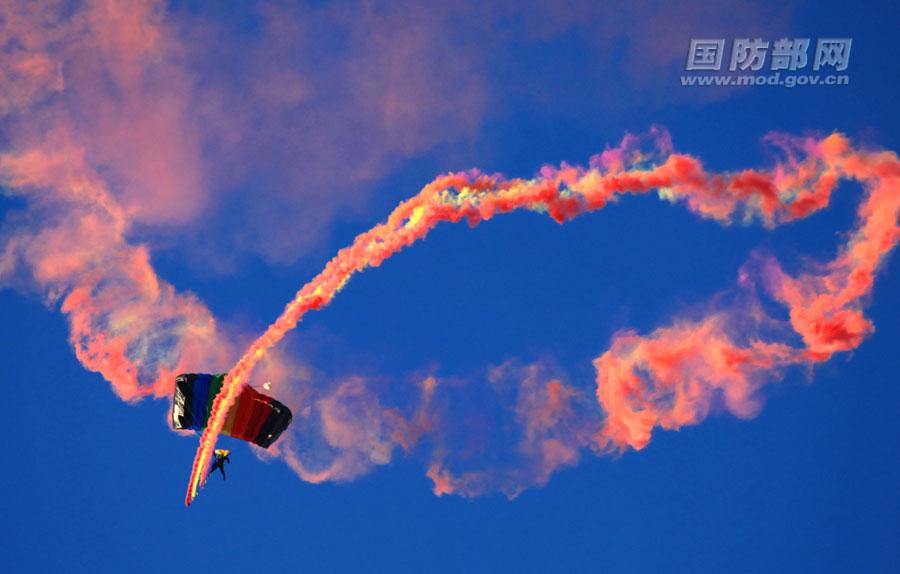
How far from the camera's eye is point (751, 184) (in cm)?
3659

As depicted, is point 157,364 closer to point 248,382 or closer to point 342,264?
point 248,382

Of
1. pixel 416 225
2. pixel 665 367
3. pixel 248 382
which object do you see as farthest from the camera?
pixel 665 367

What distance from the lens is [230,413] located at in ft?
127

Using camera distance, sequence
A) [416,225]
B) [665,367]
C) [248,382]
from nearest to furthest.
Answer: [416,225] < [248,382] < [665,367]

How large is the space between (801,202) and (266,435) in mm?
20072

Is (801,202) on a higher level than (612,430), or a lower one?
higher

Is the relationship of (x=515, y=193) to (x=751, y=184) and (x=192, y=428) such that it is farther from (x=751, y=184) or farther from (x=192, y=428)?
(x=192, y=428)

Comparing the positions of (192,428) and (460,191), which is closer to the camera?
(460,191)

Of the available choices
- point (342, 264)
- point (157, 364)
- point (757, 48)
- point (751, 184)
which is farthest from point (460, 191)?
point (157, 364)


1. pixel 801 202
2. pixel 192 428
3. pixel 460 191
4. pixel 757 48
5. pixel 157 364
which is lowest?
pixel 192 428

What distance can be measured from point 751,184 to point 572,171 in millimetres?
5979

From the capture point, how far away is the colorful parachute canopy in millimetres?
39062

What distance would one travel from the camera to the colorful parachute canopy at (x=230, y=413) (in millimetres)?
39062

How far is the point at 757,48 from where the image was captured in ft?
128
